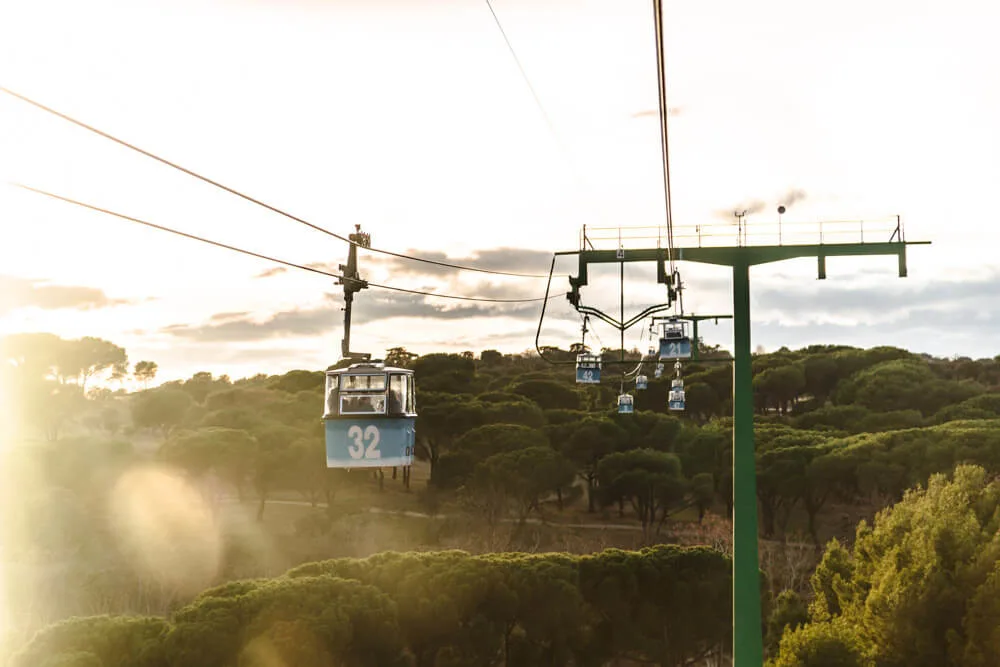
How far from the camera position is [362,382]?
14.9 metres

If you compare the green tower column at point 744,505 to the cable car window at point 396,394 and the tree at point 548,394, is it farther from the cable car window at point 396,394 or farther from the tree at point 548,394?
the tree at point 548,394

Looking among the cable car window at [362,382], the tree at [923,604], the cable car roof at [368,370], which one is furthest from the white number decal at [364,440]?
the tree at [923,604]

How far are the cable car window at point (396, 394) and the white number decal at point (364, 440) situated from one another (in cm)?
41

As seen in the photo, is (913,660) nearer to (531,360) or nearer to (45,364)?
(45,364)

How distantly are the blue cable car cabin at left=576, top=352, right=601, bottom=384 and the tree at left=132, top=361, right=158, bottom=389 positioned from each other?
100465 mm

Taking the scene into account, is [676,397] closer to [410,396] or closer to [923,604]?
[923,604]

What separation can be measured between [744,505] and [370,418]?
15.1 metres

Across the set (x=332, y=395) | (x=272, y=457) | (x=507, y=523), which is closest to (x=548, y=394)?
(x=507, y=523)

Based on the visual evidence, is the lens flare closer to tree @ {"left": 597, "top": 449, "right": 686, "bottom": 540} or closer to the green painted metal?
tree @ {"left": 597, "top": 449, "right": 686, "bottom": 540}

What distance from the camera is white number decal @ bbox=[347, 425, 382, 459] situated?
48.5 feet

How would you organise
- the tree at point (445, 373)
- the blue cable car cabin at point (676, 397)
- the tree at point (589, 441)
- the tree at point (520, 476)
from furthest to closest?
the tree at point (445, 373), the tree at point (589, 441), the tree at point (520, 476), the blue cable car cabin at point (676, 397)

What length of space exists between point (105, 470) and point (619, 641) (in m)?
48.5

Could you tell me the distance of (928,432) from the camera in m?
55.1

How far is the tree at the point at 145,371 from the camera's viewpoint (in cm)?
11688
